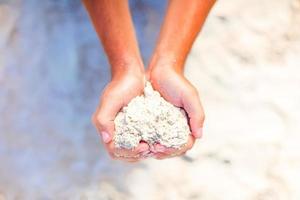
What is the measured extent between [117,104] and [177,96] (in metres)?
0.10

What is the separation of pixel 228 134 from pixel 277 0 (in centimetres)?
33

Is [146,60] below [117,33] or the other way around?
below

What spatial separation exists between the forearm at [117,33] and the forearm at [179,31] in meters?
0.05

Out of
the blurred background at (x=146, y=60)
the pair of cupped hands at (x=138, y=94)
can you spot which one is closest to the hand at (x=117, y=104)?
the pair of cupped hands at (x=138, y=94)

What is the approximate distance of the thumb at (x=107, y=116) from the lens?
85 centimetres

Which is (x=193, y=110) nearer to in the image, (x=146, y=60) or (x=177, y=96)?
(x=177, y=96)

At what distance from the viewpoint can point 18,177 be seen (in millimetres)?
1018

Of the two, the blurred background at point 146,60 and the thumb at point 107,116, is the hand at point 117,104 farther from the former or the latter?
the blurred background at point 146,60

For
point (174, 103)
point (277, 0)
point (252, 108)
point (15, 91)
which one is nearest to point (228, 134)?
point (252, 108)

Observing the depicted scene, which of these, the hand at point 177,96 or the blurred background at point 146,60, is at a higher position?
the hand at point 177,96

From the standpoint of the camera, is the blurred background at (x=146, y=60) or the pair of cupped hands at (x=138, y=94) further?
the blurred background at (x=146, y=60)

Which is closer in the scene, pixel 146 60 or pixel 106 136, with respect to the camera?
pixel 106 136

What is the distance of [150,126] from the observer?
836mm

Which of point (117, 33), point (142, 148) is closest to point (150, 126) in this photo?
point (142, 148)
